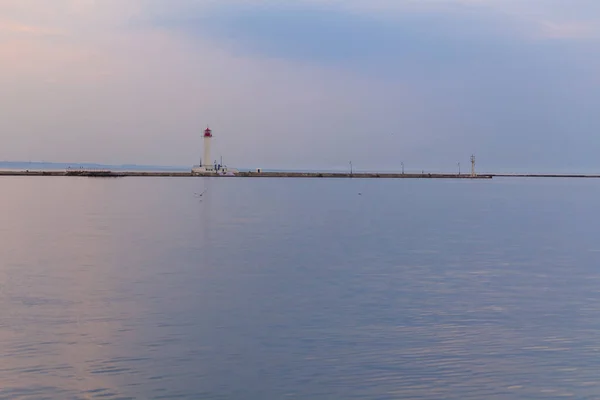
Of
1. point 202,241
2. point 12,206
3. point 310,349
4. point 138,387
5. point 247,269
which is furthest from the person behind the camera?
point 12,206

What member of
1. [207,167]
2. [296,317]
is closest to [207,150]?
[207,167]

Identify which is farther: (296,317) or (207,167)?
(207,167)

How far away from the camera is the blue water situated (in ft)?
33.7

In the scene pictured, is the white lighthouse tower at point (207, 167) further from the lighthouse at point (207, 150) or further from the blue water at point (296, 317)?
the blue water at point (296, 317)

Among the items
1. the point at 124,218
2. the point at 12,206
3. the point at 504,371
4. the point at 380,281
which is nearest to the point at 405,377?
the point at 504,371

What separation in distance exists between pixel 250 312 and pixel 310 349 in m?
3.38

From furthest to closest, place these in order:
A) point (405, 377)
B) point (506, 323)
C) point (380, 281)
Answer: point (380, 281) < point (506, 323) < point (405, 377)

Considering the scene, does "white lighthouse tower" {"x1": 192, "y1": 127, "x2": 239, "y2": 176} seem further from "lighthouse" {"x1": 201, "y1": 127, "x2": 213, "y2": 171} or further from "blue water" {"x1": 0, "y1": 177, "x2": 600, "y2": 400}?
"blue water" {"x1": 0, "y1": 177, "x2": 600, "y2": 400}

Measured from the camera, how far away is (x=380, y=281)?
64.0ft

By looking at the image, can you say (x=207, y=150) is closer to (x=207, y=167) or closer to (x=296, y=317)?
(x=207, y=167)

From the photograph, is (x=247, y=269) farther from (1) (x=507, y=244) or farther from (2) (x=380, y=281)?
(1) (x=507, y=244)

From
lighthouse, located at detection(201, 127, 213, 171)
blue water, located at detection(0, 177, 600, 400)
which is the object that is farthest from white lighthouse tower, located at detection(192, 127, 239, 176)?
blue water, located at detection(0, 177, 600, 400)

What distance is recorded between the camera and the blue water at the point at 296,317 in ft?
33.7

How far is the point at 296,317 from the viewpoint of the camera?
14.7 meters
